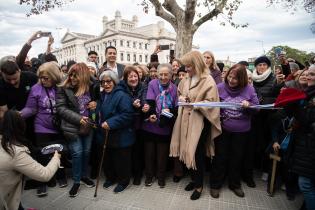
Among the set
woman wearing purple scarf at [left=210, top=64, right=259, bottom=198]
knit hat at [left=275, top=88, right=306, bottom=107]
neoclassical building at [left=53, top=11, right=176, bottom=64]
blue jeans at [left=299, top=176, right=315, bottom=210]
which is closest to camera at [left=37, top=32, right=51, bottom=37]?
woman wearing purple scarf at [left=210, top=64, right=259, bottom=198]

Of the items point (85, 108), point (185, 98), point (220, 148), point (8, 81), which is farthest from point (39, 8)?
point (220, 148)

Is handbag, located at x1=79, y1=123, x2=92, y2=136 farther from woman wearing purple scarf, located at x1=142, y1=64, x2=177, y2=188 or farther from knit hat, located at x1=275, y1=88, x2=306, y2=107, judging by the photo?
knit hat, located at x1=275, y1=88, x2=306, y2=107

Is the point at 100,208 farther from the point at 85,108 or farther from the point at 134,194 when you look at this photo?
the point at 85,108

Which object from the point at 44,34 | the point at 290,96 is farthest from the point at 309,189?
the point at 44,34

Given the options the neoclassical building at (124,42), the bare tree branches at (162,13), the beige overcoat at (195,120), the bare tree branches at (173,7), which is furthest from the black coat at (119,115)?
the neoclassical building at (124,42)

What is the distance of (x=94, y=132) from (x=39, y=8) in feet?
23.9

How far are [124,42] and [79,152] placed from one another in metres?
75.9

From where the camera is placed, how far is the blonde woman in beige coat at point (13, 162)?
223 cm

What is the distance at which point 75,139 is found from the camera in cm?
370

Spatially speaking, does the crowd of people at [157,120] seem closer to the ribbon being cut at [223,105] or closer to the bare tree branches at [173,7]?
the ribbon being cut at [223,105]

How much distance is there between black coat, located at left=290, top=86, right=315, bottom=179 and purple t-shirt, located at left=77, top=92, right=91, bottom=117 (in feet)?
9.98

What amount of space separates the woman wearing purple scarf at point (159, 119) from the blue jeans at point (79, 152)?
3.25 feet

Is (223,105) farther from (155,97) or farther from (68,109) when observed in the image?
(68,109)

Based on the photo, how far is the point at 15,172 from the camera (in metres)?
2.35
